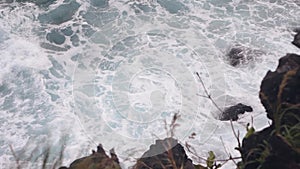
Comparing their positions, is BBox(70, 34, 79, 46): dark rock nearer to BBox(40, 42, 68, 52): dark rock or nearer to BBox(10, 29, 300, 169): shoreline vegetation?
BBox(40, 42, 68, 52): dark rock

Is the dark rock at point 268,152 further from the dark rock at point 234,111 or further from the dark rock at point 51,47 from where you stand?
the dark rock at point 51,47

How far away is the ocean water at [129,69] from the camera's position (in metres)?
6.09

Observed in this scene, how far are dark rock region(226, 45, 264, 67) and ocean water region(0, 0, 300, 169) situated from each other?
0.06 metres

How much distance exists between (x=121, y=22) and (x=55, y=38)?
1.18 m

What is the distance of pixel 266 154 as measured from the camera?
2.89 m

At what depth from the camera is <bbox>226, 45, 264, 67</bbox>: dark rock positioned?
799 centimetres

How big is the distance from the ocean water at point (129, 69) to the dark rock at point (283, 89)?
1.54 m

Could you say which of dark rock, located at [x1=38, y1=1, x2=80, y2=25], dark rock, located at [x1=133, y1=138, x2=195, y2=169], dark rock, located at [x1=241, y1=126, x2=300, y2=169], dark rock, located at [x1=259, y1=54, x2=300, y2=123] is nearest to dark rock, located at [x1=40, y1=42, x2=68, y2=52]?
dark rock, located at [x1=38, y1=1, x2=80, y2=25]

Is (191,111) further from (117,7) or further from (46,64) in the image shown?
(117,7)

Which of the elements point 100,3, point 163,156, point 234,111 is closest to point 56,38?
point 100,3

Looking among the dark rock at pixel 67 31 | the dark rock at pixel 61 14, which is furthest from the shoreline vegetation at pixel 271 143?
the dark rock at pixel 61 14

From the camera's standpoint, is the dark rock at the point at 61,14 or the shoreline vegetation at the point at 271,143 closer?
the shoreline vegetation at the point at 271,143

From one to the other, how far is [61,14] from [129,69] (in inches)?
115

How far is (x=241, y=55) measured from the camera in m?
8.17
